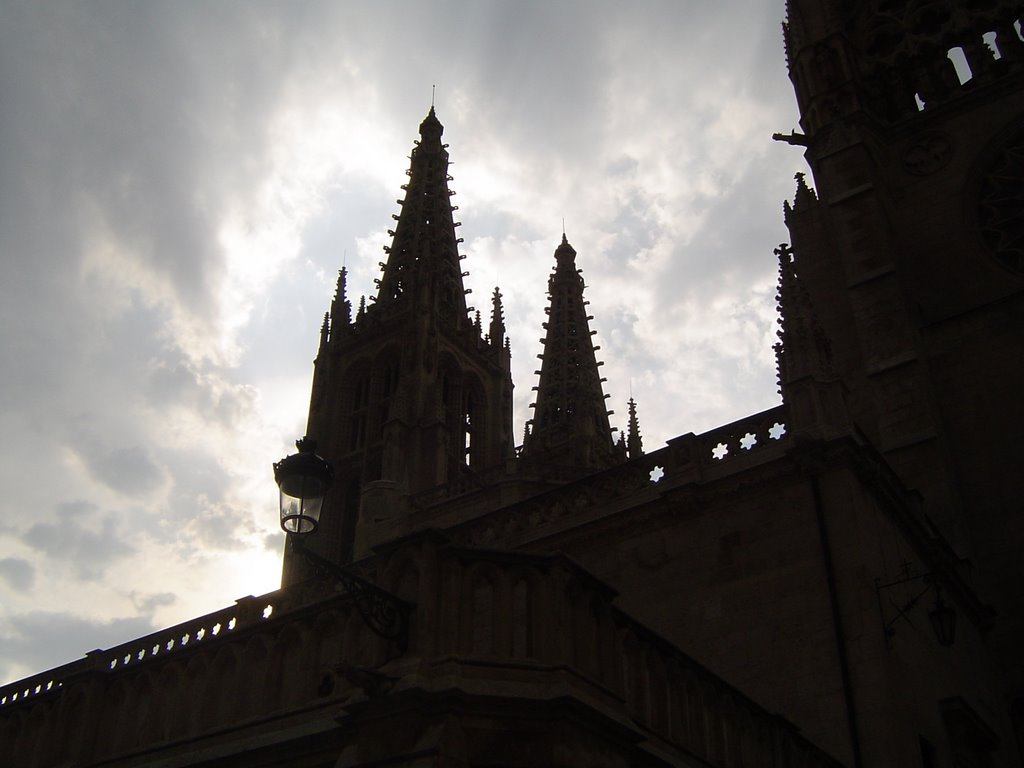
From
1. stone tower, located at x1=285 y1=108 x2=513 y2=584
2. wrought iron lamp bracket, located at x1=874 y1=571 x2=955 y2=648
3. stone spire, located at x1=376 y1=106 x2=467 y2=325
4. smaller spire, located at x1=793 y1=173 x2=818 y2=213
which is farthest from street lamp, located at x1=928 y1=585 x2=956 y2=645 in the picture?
stone spire, located at x1=376 y1=106 x2=467 y2=325

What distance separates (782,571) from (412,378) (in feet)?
149

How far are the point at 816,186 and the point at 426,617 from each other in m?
22.2

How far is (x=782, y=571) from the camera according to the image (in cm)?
1441

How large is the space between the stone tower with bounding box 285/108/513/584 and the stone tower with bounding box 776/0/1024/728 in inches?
1208

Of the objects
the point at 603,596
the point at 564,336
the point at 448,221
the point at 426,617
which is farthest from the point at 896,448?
the point at 448,221

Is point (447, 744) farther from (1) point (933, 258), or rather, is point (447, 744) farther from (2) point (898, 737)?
(1) point (933, 258)

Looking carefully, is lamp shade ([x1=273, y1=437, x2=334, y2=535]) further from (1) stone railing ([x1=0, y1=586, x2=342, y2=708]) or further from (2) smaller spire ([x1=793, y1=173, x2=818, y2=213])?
(2) smaller spire ([x1=793, y1=173, x2=818, y2=213])

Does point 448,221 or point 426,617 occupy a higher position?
point 448,221

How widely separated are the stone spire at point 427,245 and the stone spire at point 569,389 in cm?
674

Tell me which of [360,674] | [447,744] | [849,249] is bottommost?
[447,744]

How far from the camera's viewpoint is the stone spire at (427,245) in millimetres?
65188

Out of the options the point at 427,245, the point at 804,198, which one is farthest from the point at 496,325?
the point at 804,198

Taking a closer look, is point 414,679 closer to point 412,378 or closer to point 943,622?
point 943,622

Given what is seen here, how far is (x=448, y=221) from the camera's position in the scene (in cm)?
7125
